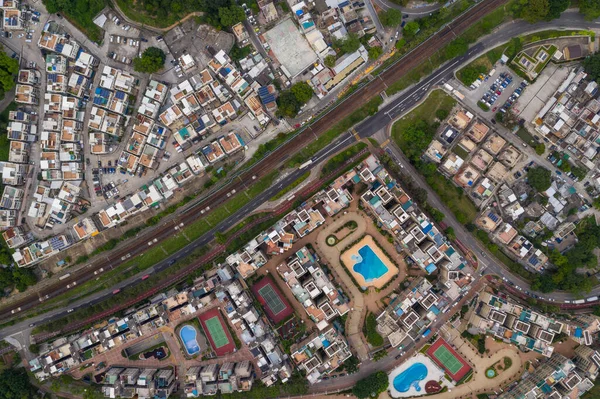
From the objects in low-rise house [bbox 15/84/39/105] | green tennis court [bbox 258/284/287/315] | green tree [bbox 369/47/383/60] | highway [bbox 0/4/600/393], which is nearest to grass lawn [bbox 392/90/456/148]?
highway [bbox 0/4/600/393]

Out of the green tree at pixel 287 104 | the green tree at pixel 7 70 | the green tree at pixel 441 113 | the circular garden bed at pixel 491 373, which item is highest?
the green tree at pixel 7 70

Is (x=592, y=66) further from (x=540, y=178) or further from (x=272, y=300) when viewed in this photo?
(x=272, y=300)

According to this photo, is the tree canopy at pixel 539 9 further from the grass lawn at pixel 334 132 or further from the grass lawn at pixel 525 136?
the grass lawn at pixel 334 132

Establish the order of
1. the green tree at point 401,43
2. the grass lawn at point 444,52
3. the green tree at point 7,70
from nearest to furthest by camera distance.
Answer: the green tree at point 7,70 → the green tree at point 401,43 → the grass lawn at point 444,52

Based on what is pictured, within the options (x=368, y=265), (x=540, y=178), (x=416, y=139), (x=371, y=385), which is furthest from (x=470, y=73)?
(x=371, y=385)

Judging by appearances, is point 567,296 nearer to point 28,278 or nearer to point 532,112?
point 532,112

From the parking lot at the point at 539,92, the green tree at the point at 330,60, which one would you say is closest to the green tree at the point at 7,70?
the green tree at the point at 330,60

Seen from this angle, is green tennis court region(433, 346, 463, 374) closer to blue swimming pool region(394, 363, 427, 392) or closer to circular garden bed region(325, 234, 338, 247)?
blue swimming pool region(394, 363, 427, 392)
